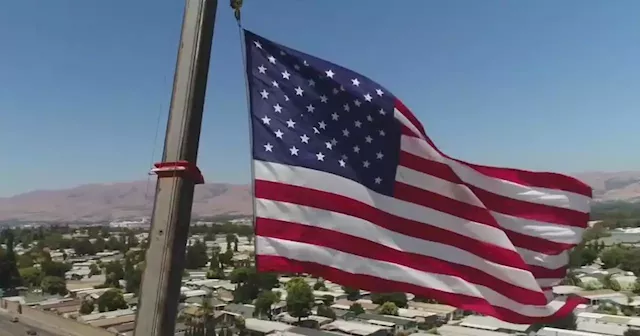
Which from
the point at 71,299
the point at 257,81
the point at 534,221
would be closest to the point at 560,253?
the point at 534,221

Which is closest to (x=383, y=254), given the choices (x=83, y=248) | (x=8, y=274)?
(x=8, y=274)

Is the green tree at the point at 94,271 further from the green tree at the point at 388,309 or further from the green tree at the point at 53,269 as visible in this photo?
the green tree at the point at 388,309

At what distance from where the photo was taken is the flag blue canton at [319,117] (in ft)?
11.3

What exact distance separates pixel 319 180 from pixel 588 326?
3110 cm

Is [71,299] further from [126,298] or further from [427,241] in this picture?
[427,241]

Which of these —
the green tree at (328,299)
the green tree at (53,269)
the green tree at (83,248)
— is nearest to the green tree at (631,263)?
the green tree at (328,299)

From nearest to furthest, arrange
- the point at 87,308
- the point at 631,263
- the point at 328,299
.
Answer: the point at 87,308, the point at 328,299, the point at 631,263

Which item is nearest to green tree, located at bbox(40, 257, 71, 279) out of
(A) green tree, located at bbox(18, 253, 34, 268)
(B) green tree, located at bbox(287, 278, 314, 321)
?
(A) green tree, located at bbox(18, 253, 34, 268)

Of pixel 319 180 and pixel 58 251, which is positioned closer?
pixel 319 180

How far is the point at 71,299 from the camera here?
47406 millimetres

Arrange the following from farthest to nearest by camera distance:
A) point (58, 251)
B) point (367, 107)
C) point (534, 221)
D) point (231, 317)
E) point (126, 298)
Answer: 1. point (58, 251)
2. point (126, 298)
3. point (231, 317)
4. point (534, 221)
5. point (367, 107)

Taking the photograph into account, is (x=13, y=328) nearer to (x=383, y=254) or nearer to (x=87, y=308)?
(x=87, y=308)

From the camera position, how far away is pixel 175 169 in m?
2.44

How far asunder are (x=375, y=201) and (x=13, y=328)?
35790mm
